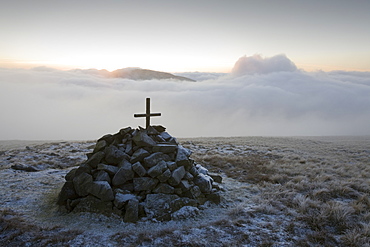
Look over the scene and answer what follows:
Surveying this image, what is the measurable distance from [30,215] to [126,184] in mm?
3772

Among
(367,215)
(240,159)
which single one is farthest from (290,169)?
(367,215)

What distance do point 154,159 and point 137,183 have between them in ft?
4.06

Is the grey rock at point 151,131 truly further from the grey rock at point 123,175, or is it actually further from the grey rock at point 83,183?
the grey rock at point 83,183

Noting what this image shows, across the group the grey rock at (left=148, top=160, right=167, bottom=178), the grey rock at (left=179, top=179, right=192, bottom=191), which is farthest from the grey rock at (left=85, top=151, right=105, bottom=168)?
the grey rock at (left=179, top=179, right=192, bottom=191)

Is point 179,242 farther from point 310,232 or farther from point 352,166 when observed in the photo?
point 352,166

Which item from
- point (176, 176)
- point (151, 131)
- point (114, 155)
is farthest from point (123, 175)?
point (151, 131)

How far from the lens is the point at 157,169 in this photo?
984 cm

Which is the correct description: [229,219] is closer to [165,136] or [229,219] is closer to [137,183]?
[137,183]

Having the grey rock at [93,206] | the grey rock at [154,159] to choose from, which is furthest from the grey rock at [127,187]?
the grey rock at [154,159]

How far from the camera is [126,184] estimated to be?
988 cm

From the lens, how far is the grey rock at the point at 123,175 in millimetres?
9703

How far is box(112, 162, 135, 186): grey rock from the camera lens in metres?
9.70

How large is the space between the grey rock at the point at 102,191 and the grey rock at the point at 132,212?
0.83 m

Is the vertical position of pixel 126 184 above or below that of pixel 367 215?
above
